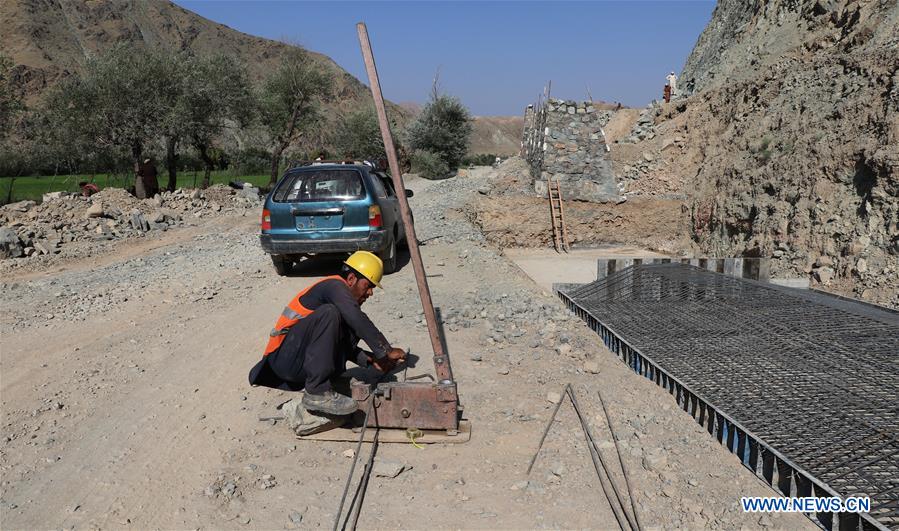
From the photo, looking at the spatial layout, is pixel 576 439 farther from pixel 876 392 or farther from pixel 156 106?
pixel 156 106

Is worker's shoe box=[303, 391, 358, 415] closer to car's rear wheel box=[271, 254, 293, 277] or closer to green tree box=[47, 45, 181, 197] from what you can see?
car's rear wheel box=[271, 254, 293, 277]

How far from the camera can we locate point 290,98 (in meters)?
27.3

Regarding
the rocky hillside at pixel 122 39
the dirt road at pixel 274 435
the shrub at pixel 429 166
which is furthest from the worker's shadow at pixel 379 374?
the rocky hillside at pixel 122 39

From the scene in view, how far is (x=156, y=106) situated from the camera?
1953 centimetres

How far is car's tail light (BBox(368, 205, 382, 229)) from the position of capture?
8.20 metres

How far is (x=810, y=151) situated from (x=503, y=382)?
34.8 feet

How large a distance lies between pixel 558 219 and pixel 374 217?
9.49 metres

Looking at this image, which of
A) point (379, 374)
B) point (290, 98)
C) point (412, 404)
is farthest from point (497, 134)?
point (412, 404)

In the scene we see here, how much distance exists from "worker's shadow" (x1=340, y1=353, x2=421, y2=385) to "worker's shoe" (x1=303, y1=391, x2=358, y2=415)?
0.53 metres

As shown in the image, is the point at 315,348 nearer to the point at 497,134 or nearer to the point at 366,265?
the point at 366,265

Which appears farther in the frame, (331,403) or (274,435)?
(274,435)

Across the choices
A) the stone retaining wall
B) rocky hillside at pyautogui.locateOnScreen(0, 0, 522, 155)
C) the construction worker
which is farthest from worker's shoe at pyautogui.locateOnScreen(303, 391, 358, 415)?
rocky hillside at pyautogui.locateOnScreen(0, 0, 522, 155)

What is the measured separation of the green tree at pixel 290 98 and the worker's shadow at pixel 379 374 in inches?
891

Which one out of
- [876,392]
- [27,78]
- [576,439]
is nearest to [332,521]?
[576,439]
